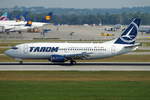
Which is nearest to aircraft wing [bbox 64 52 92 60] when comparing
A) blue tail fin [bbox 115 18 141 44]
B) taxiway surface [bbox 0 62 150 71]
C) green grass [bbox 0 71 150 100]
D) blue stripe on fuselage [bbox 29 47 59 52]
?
taxiway surface [bbox 0 62 150 71]

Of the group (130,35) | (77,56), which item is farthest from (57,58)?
(130,35)

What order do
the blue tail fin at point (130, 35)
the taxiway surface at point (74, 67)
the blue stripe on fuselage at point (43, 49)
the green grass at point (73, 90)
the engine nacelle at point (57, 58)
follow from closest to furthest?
the green grass at point (73, 90)
the taxiway surface at point (74, 67)
the engine nacelle at point (57, 58)
the blue stripe on fuselage at point (43, 49)
the blue tail fin at point (130, 35)

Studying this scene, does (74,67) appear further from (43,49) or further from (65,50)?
(43,49)

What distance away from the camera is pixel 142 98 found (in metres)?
40.3

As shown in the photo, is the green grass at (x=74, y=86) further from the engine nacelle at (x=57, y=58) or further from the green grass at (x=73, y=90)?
the engine nacelle at (x=57, y=58)

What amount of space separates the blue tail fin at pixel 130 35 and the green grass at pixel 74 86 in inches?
510

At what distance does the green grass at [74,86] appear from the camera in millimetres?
41188

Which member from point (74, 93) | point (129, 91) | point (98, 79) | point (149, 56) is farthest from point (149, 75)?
point (149, 56)

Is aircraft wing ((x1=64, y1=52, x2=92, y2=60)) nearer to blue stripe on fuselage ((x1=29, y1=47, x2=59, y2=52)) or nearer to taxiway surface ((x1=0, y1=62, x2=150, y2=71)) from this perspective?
taxiway surface ((x1=0, y1=62, x2=150, y2=71))

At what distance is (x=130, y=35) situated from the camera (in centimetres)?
7088

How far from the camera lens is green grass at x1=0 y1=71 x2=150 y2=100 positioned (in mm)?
41188

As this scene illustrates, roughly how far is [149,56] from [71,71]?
2801 cm

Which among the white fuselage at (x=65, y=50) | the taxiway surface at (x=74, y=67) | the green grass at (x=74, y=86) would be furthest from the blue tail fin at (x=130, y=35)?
the green grass at (x=74, y=86)

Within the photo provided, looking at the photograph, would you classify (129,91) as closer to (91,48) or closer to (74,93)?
(74,93)
